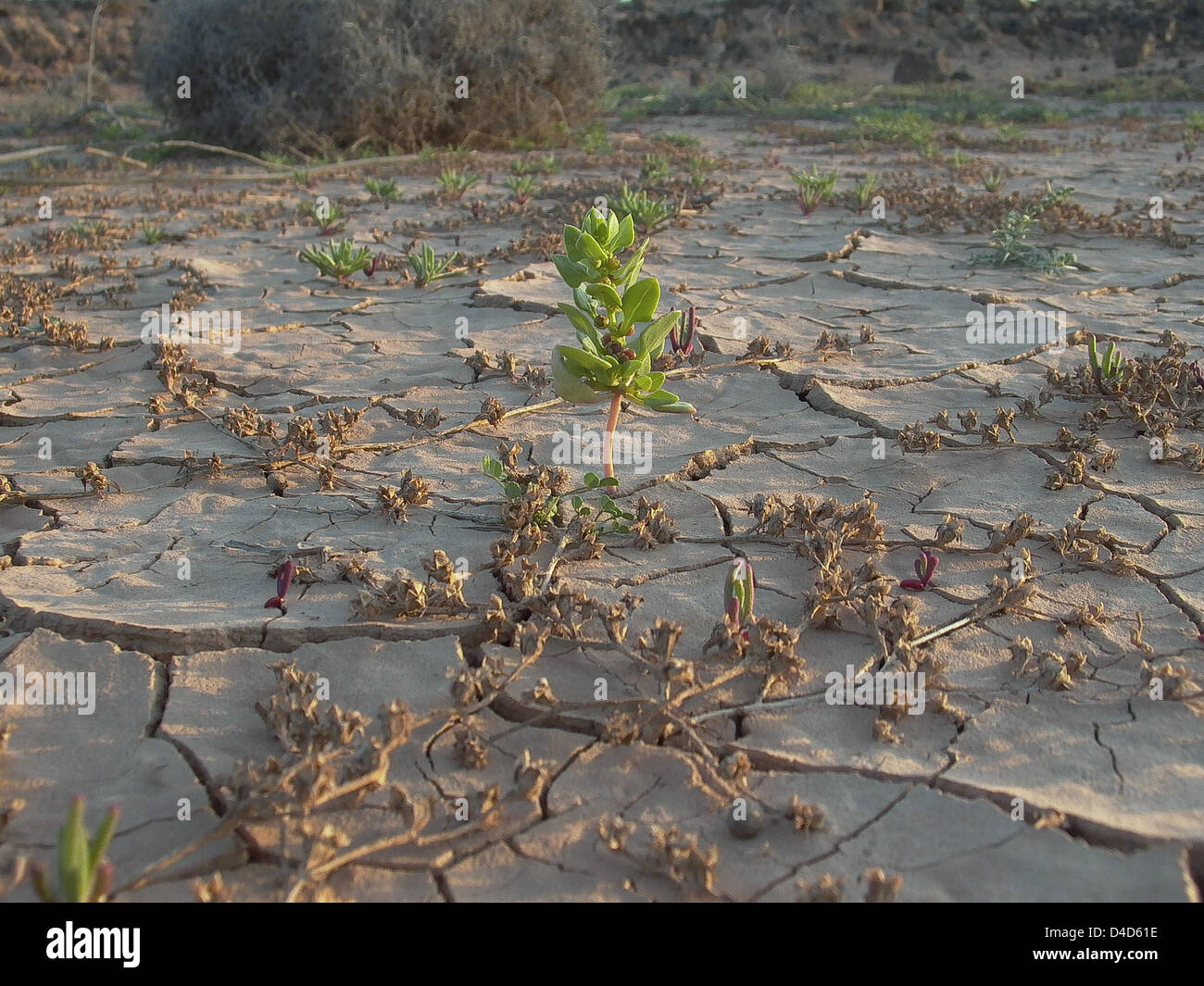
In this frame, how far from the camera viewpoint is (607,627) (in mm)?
2238

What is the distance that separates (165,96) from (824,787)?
1158 centimetres

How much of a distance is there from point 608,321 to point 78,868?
1767mm

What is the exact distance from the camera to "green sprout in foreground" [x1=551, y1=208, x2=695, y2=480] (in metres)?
2.61

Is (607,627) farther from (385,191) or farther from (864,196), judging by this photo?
(385,191)

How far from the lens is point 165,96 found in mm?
11125

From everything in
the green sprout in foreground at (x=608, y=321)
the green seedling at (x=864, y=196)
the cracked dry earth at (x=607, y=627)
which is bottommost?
the cracked dry earth at (x=607, y=627)

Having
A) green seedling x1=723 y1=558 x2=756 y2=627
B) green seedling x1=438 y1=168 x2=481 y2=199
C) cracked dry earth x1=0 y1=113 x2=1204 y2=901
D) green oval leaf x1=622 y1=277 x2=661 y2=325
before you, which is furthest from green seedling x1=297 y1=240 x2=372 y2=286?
green seedling x1=723 y1=558 x2=756 y2=627

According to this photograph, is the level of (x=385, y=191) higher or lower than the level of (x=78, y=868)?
higher

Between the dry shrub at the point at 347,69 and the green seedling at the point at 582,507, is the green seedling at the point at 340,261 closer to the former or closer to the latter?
the green seedling at the point at 582,507

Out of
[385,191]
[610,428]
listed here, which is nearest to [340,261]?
[385,191]

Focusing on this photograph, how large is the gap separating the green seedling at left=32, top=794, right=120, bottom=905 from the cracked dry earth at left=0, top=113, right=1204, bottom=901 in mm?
100

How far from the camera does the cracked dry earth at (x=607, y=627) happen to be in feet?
5.70

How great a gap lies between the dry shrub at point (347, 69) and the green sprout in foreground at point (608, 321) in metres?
8.23

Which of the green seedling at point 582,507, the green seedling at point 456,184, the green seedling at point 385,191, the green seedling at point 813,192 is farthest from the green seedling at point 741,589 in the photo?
the green seedling at point 385,191
